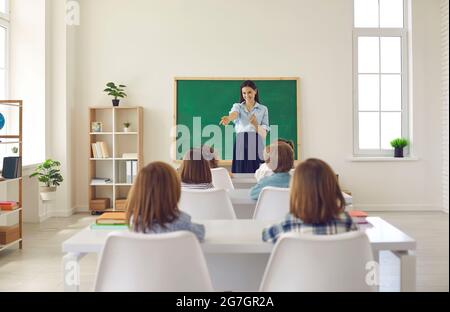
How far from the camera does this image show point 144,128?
714cm

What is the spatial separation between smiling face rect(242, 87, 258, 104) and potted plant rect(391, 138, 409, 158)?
7.42 feet

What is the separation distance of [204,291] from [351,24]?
6.04 m

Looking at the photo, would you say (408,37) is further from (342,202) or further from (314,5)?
(342,202)

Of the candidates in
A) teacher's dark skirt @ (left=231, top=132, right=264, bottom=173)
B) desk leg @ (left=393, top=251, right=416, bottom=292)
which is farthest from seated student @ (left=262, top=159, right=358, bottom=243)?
teacher's dark skirt @ (left=231, top=132, right=264, bottom=173)

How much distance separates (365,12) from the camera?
285 inches

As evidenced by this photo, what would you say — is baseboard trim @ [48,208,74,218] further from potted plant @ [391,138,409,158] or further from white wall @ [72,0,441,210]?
potted plant @ [391,138,409,158]

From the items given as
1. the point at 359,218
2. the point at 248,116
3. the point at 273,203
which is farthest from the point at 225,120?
the point at 359,218

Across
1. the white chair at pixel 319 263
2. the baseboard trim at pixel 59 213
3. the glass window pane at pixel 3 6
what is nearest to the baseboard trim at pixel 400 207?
the baseboard trim at pixel 59 213

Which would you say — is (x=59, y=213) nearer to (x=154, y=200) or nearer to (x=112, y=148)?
(x=112, y=148)

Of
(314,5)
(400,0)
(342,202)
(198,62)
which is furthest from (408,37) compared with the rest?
(342,202)

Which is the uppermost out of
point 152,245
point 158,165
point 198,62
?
point 198,62

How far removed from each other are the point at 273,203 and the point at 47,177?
3782mm

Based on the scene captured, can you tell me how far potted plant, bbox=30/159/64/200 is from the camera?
20.1 ft

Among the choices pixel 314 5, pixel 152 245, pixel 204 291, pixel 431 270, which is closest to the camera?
pixel 152 245
